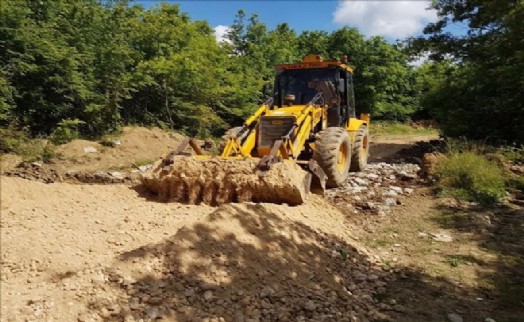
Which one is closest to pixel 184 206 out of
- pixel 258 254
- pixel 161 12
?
pixel 258 254

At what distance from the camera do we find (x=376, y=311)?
389 cm

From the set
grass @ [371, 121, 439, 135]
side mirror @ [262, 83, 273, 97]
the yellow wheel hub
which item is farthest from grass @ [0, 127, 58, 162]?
grass @ [371, 121, 439, 135]

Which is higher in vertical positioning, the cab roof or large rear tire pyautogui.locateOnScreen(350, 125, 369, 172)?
the cab roof

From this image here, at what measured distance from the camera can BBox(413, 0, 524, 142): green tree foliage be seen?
34.3ft

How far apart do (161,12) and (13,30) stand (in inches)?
263

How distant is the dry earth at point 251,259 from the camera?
3495 millimetres

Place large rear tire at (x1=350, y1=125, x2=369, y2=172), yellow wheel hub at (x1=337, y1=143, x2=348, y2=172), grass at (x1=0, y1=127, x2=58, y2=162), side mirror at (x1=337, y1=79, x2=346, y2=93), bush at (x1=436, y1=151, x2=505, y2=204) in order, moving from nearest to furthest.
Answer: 1. bush at (x1=436, y1=151, x2=505, y2=204)
2. yellow wheel hub at (x1=337, y1=143, x2=348, y2=172)
3. side mirror at (x1=337, y1=79, x2=346, y2=93)
4. large rear tire at (x1=350, y1=125, x2=369, y2=172)
5. grass at (x1=0, y1=127, x2=58, y2=162)

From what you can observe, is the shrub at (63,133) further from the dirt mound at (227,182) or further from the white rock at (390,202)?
the white rock at (390,202)

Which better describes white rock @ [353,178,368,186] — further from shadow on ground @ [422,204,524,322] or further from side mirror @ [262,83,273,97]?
side mirror @ [262,83,273,97]

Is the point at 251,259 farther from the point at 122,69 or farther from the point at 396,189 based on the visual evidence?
the point at 122,69

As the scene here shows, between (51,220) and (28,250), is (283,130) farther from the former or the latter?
(28,250)

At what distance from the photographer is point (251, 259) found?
419cm

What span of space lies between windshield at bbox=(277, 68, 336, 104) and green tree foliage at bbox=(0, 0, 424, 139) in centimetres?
45

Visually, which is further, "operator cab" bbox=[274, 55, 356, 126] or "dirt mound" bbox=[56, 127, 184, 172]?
"dirt mound" bbox=[56, 127, 184, 172]
